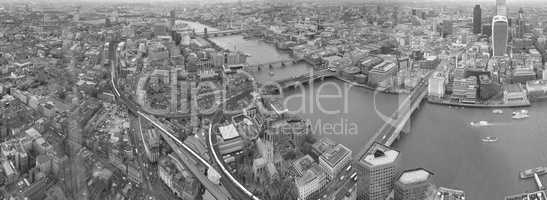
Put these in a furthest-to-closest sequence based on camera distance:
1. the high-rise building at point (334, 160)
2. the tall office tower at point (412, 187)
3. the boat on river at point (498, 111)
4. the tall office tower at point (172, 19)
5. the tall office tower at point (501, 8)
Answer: the tall office tower at point (172, 19) → the tall office tower at point (501, 8) → the boat on river at point (498, 111) → the high-rise building at point (334, 160) → the tall office tower at point (412, 187)

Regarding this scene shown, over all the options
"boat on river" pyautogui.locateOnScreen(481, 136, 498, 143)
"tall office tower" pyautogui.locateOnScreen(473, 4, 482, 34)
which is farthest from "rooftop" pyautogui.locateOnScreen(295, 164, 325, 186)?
"tall office tower" pyautogui.locateOnScreen(473, 4, 482, 34)

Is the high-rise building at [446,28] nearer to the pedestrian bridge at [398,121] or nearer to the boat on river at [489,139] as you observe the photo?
the pedestrian bridge at [398,121]

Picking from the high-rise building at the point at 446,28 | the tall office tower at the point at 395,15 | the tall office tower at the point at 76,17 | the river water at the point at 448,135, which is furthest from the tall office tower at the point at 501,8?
the tall office tower at the point at 76,17

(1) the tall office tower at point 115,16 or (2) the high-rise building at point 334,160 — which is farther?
(1) the tall office tower at point 115,16

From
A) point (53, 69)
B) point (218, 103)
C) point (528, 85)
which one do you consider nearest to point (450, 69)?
point (528, 85)

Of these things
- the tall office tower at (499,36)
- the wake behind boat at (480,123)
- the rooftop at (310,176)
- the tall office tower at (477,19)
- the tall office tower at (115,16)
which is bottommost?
the rooftop at (310,176)

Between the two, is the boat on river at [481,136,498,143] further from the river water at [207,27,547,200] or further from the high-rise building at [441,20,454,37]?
the high-rise building at [441,20,454,37]

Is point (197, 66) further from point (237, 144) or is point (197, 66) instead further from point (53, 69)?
point (237, 144)

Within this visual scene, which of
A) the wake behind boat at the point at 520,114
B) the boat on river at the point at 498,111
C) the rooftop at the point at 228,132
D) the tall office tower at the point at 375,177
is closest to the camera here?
the tall office tower at the point at 375,177
